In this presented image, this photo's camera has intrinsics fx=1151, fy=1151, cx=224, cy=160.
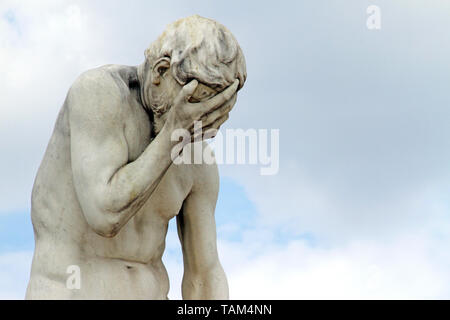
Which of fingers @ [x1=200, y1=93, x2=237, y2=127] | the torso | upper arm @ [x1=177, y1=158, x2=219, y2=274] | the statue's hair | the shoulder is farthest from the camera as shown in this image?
upper arm @ [x1=177, y1=158, x2=219, y2=274]

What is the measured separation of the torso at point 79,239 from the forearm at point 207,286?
63 centimetres

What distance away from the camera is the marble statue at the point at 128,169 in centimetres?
791

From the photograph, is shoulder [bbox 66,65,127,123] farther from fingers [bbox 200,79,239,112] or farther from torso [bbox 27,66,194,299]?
fingers [bbox 200,79,239,112]

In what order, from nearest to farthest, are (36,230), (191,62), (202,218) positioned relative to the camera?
(191,62) < (36,230) < (202,218)

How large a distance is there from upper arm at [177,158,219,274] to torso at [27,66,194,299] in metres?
0.53

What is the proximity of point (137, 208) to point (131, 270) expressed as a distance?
0.66m

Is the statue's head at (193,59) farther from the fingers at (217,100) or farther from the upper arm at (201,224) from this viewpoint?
the upper arm at (201,224)

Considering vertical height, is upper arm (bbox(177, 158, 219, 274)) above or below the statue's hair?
below

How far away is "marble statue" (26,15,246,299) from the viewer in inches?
311

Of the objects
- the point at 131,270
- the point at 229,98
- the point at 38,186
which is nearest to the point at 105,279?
the point at 131,270

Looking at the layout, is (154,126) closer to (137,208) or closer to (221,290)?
(137,208)

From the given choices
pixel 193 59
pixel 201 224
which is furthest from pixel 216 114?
pixel 201 224

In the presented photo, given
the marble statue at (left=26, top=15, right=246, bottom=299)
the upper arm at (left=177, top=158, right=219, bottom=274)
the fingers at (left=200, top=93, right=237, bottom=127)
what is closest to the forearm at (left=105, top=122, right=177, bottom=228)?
the marble statue at (left=26, top=15, right=246, bottom=299)
